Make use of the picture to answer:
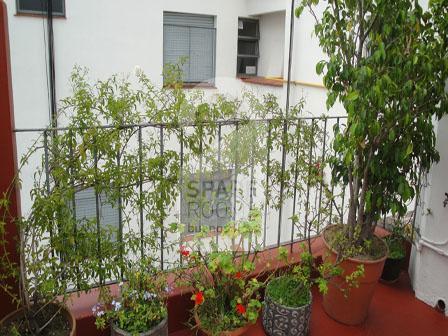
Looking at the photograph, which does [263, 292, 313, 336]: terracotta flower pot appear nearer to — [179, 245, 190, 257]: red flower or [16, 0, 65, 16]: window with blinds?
[179, 245, 190, 257]: red flower

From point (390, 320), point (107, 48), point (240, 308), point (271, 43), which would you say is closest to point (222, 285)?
point (240, 308)

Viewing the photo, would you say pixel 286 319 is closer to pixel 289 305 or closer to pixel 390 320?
pixel 289 305

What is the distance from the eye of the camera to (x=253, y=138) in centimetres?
248

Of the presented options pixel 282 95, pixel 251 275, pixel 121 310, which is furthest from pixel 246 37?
pixel 121 310

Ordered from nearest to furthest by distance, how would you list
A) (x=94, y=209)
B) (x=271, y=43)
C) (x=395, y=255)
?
1. (x=395, y=255)
2. (x=94, y=209)
3. (x=271, y=43)

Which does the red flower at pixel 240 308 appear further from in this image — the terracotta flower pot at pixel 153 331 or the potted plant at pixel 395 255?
the potted plant at pixel 395 255

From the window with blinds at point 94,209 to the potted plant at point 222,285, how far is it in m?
0.44

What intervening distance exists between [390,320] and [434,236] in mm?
588

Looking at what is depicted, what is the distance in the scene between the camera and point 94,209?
4.25m

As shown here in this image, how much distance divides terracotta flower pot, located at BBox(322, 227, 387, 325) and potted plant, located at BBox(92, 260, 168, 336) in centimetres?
98

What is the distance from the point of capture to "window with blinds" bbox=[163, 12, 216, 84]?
23.4ft

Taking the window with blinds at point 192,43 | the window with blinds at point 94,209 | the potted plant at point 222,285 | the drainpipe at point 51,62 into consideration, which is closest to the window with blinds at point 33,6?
the drainpipe at point 51,62

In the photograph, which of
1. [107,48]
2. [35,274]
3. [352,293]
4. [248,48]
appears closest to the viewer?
[35,274]

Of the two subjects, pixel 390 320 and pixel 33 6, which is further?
pixel 33 6
